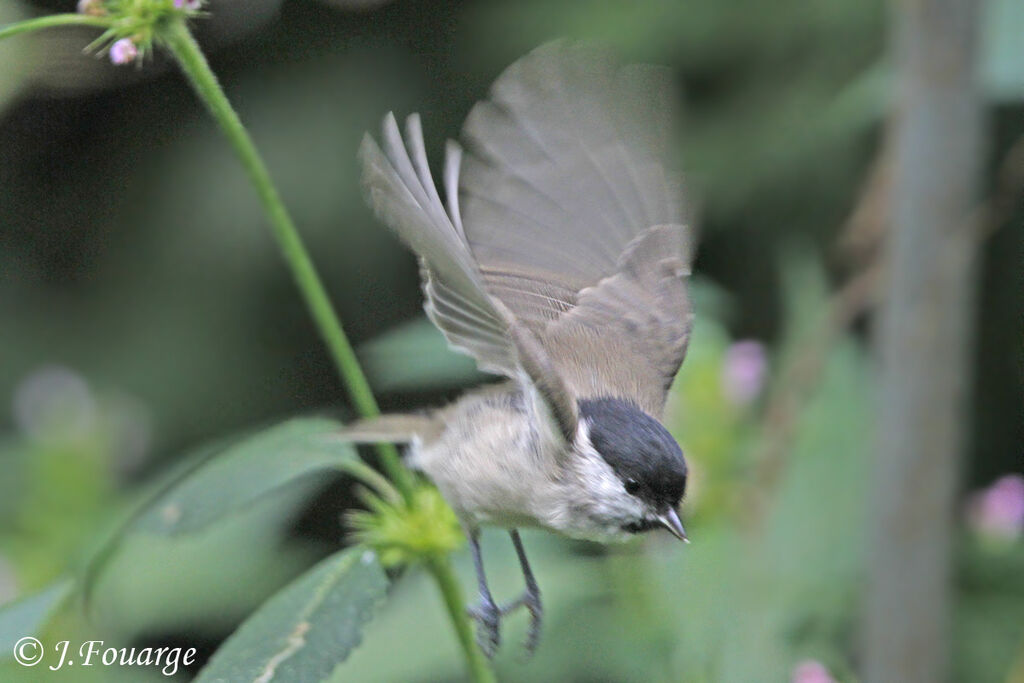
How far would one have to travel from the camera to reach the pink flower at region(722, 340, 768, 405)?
1827 millimetres

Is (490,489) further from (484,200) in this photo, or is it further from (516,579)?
(516,579)

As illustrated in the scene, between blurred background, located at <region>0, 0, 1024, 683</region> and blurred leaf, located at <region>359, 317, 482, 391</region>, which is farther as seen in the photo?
blurred background, located at <region>0, 0, 1024, 683</region>

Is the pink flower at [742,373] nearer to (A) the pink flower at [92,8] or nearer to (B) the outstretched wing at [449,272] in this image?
(B) the outstretched wing at [449,272]

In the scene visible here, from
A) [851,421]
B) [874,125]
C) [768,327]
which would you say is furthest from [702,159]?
[851,421]

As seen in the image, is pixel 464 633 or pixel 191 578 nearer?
pixel 464 633

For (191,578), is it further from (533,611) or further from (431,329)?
(533,611)

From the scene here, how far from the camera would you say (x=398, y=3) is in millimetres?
3182

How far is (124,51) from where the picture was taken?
41.3 inches

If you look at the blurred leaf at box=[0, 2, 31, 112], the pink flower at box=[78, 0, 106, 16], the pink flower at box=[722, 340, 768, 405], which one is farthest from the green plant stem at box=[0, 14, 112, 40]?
the blurred leaf at box=[0, 2, 31, 112]

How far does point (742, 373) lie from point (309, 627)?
3.14 feet

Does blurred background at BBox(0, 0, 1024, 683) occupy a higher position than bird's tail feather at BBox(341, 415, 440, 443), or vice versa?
bird's tail feather at BBox(341, 415, 440, 443)

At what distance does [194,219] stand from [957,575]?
1.81m

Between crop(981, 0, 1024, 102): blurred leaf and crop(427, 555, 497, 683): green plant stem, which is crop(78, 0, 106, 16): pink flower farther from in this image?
crop(981, 0, 1024, 102): blurred leaf

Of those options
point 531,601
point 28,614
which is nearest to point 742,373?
point 531,601
